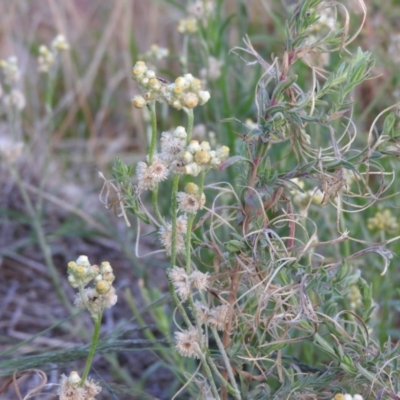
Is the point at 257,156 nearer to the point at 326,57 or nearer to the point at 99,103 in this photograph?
the point at 326,57

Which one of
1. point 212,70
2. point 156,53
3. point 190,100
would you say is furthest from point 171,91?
point 156,53

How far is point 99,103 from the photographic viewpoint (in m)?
3.30

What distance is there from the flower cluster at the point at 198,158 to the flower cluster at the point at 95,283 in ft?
0.53

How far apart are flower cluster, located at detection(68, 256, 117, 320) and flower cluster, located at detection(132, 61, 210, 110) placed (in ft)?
0.71

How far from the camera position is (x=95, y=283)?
3.06 feet

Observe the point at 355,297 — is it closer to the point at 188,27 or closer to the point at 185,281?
the point at 185,281

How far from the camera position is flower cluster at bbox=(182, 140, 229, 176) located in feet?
2.93

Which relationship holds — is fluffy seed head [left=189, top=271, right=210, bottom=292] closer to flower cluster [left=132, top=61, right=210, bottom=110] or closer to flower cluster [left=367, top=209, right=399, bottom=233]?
flower cluster [left=132, top=61, right=210, bottom=110]

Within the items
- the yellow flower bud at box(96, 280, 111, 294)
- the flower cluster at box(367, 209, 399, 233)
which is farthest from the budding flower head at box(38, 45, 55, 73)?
the yellow flower bud at box(96, 280, 111, 294)

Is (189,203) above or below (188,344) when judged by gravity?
above

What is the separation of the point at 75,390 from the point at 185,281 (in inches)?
7.8

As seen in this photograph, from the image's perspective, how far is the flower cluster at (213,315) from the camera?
102 cm

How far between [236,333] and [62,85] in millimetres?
2520

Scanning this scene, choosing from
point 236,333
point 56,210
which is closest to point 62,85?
point 56,210
